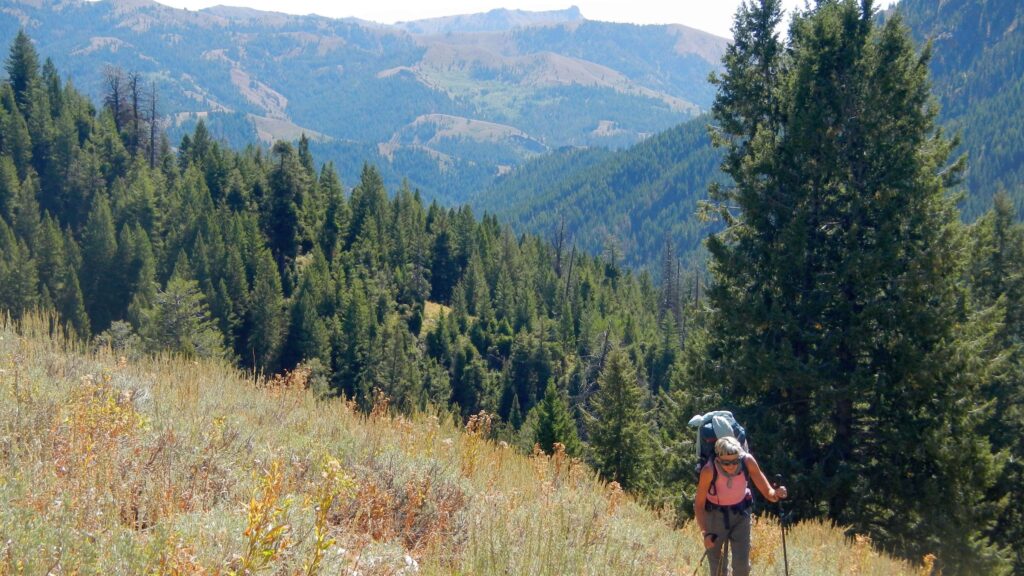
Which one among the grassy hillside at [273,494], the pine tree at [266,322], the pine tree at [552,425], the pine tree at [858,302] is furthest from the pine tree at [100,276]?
the grassy hillside at [273,494]

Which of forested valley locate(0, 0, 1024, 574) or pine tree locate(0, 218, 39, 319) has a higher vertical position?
forested valley locate(0, 0, 1024, 574)

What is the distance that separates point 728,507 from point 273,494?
3.28m

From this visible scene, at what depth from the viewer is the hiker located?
185 inches

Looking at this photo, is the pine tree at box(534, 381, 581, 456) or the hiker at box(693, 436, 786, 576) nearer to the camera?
the hiker at box(693, 436, 786, 576)

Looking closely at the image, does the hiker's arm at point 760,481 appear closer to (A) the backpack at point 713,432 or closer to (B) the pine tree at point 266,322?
(A) the backpack at point 713,432

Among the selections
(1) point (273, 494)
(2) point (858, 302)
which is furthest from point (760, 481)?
Result: (2) point (858, 302)

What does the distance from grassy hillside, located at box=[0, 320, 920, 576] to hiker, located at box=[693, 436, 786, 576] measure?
0.36m

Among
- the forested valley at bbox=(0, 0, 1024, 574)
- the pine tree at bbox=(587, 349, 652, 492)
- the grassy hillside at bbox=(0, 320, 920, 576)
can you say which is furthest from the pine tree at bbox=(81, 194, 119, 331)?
the grassy hillside at bbox=(0, 320, 920, 576)

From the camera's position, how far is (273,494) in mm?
2637

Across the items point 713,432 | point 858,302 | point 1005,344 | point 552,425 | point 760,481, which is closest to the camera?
point 760,481

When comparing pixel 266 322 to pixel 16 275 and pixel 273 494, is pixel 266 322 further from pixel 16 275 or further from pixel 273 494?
pixel 273 494

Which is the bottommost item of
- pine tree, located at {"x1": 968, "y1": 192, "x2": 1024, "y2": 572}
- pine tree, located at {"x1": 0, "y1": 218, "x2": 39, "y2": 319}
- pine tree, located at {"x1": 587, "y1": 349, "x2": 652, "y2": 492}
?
pine tree, located at {"x1": 0, "y1": 218, "x2": 39, "y2": 319}

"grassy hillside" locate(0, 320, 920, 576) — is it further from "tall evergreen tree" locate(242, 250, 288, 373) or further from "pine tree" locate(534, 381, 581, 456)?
"tall evergreen tree" locate(242, 250, 288, 373)

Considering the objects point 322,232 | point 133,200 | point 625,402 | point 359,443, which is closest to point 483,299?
point 322,232
